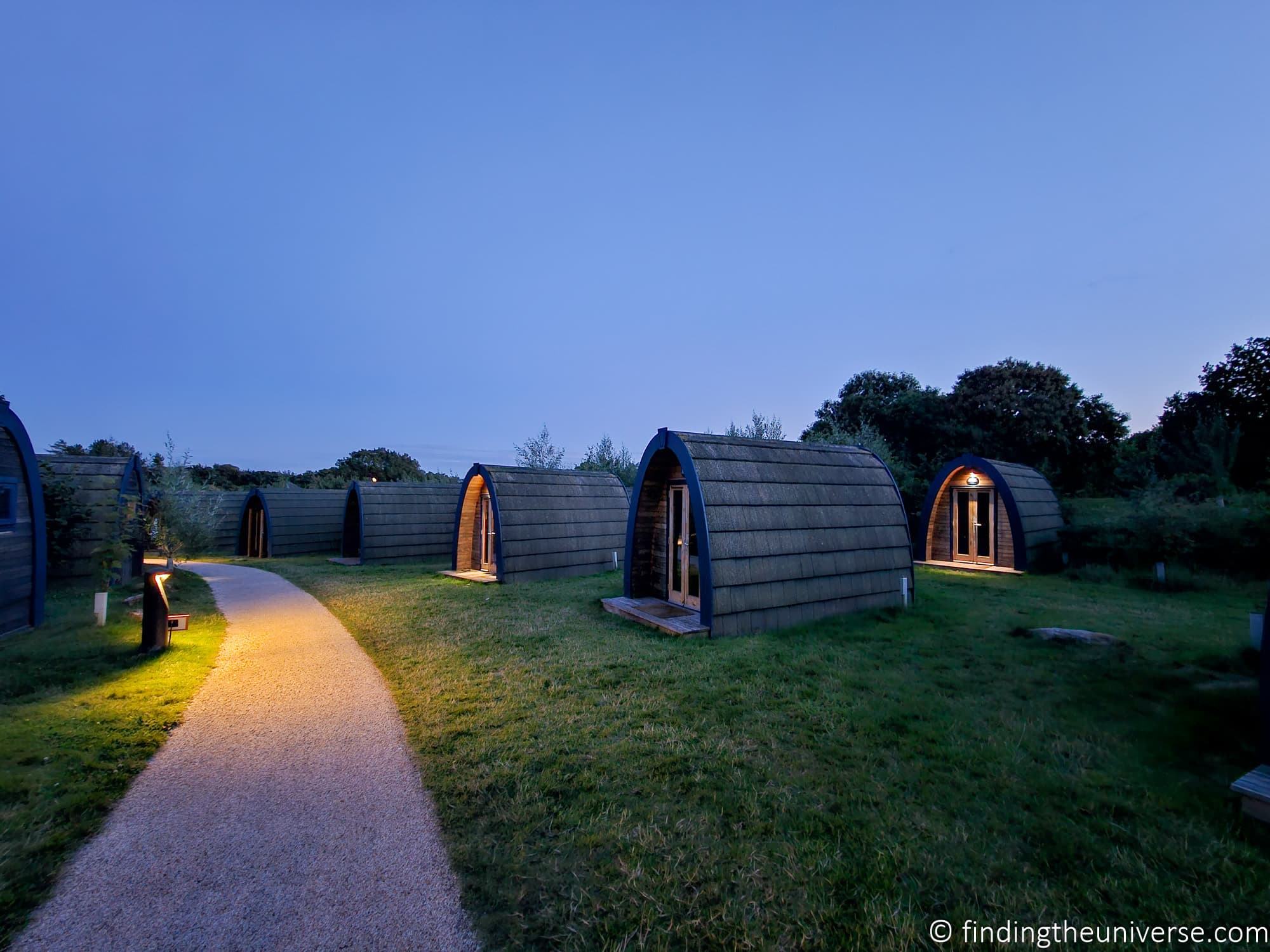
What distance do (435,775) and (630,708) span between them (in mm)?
1945

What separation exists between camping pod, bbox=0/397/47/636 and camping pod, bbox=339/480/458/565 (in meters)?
10.3

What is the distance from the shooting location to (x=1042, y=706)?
558cm

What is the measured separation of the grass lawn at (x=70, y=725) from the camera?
133 inches

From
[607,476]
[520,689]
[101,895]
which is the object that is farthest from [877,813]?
[607,476]

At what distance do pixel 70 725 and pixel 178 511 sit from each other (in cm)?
1535

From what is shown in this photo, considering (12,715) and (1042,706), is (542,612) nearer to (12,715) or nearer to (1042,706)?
(12,715)

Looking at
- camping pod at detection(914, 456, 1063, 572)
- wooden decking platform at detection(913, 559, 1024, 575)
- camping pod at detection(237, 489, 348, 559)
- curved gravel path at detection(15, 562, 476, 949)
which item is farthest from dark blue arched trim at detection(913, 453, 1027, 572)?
camping pod at detection(237, 489, 348, 559)

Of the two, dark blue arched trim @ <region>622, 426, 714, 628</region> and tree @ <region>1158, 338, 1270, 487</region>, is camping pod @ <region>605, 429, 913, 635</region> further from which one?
tree @ <region>1158, 338, 1270, 487</region>

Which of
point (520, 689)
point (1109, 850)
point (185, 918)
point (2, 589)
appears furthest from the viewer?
point (2, 589)

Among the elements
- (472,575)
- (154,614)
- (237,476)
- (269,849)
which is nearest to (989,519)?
(472,575)

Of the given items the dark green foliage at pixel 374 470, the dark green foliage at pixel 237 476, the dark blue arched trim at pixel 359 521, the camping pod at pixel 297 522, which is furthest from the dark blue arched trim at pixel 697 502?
the dark green foliage at pixel 237 476

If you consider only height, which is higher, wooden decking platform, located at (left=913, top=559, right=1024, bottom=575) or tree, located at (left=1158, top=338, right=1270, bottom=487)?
tree, located at (left=1158, top=338, right=1270, bottom=487)

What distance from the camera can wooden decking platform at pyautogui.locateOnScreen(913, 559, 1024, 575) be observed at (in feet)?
51.9

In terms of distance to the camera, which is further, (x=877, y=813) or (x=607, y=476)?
(x=607, y=476)
